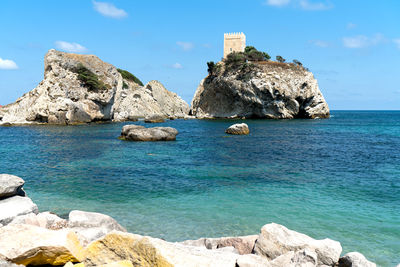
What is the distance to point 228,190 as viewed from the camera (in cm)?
1703

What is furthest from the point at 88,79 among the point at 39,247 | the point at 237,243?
the point at 39,247

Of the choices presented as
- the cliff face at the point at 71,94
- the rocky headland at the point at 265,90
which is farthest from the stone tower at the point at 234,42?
the cliff face at the point at 71,94

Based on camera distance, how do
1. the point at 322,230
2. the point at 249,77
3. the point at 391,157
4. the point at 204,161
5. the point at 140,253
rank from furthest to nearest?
the point at 249,77 → the point at 391,157 → the point at 204,161 → the point at 322,230 → the point at 140,253

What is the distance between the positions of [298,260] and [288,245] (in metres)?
1.23

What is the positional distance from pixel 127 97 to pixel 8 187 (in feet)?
285

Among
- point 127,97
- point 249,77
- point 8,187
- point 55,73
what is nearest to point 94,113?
point 55,73

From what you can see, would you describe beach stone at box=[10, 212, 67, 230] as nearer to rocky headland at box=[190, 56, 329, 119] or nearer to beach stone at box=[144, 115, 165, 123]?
beach stone at box=[144, 115, 165, 123]

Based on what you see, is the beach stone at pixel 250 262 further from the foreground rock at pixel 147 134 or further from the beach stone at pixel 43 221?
the foreground rock at pixel 147 134

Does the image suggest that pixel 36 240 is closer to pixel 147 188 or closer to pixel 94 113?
pixel 147 188

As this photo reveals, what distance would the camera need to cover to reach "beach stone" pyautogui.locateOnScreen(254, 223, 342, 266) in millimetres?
7773

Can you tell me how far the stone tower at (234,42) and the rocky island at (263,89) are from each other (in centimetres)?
780

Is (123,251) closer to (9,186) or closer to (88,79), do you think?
(9,186)

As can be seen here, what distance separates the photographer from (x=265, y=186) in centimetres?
1789

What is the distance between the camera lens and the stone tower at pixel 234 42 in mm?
112250
